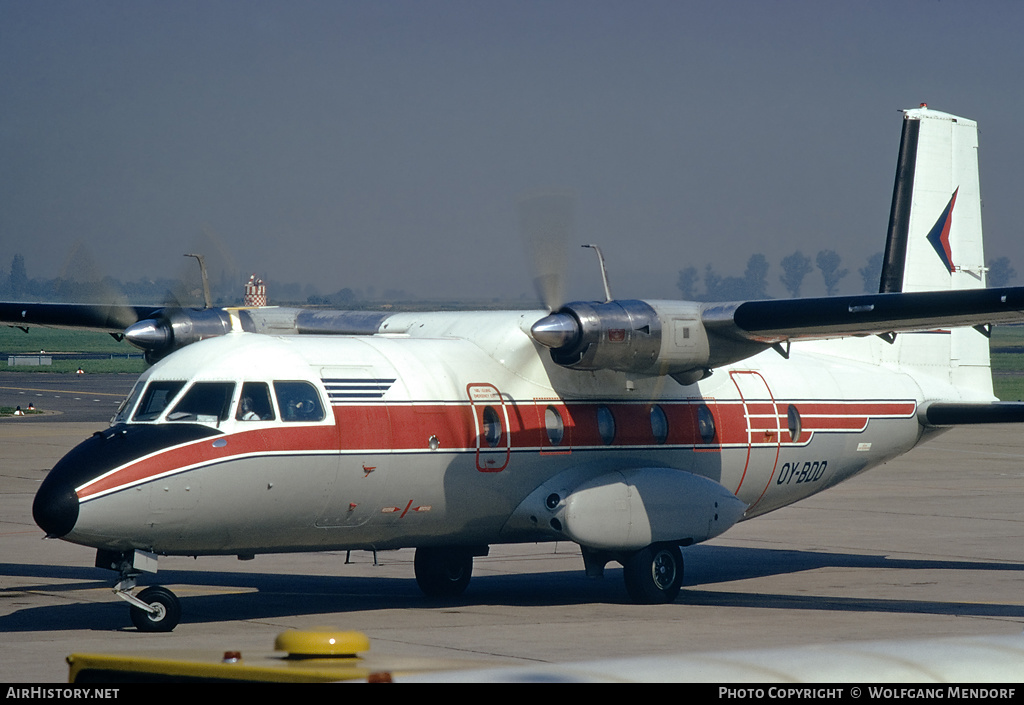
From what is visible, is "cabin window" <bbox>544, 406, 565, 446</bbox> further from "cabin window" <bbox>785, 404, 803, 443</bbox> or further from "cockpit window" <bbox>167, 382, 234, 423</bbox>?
"cockpit window" <bbox>167, 382, 234, 423</bbox>

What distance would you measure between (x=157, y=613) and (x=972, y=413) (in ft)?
38.7

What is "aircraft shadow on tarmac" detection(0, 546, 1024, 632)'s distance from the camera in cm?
1475

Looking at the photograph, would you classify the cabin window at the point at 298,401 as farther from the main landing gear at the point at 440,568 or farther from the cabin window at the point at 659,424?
the cabin window at the point at 659,424

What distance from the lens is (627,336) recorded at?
15297 mm

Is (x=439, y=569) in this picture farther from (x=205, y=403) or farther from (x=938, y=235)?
(x=938, y=235)

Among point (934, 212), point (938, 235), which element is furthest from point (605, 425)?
point (934, 212)

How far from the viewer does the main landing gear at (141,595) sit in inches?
510

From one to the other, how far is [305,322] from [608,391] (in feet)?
15.8

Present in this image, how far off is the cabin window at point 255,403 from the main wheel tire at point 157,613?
1953 mm

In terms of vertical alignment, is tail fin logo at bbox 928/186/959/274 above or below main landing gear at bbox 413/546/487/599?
above

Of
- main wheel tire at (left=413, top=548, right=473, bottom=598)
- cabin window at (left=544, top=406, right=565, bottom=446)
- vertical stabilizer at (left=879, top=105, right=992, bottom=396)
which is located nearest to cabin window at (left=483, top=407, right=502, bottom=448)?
cabin window at (left=544, top=406, right=565, bottom=446)

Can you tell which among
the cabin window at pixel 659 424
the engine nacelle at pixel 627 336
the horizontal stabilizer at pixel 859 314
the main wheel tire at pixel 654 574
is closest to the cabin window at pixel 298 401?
the engine nacelle at pixel 627 336

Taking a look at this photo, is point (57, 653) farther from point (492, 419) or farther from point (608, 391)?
point (608, 391)
